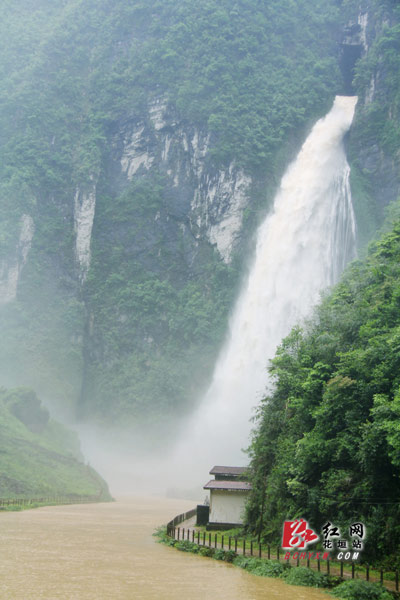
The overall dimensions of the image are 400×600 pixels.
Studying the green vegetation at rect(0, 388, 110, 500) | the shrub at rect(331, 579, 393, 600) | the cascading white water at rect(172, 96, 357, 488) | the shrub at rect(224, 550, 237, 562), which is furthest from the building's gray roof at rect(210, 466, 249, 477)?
the cascading white water at rect(172, 96, 357, 488)

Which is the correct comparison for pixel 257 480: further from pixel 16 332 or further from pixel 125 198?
pixel 125 198

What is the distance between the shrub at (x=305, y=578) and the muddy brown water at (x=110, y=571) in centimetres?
27

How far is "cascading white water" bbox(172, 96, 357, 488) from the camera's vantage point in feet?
173

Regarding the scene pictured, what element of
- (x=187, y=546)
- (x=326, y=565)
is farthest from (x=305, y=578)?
(x=187, y=546)

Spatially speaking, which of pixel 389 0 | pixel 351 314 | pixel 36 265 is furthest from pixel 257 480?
pixel 389 0

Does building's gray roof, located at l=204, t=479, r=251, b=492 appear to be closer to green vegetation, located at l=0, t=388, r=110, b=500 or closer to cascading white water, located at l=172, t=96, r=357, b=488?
green vegetation, located at l=0, t=388, r=110, b=500

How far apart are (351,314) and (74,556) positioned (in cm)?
1245

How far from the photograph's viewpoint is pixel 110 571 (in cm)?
1614

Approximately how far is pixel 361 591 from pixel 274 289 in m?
43.4

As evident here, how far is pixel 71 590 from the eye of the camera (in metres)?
13.6

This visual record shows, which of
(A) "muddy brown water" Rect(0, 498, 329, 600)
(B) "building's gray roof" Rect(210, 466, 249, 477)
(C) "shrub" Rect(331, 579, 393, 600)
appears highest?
(B) "building's gray roof" Rect(210, 466, 249, 477)

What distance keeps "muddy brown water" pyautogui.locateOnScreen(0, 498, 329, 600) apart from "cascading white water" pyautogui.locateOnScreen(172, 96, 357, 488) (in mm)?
27938

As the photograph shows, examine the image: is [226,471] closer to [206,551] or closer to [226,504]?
[226,504]

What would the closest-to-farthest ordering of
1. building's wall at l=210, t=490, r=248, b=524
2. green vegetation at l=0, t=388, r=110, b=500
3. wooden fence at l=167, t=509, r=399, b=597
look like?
wooden fence at l=167, t=509, r=399, b=597 → building's wall at l=210, t=490, r=248, b=524 → green vegetation at l=0, t=388, r=110, b=500
